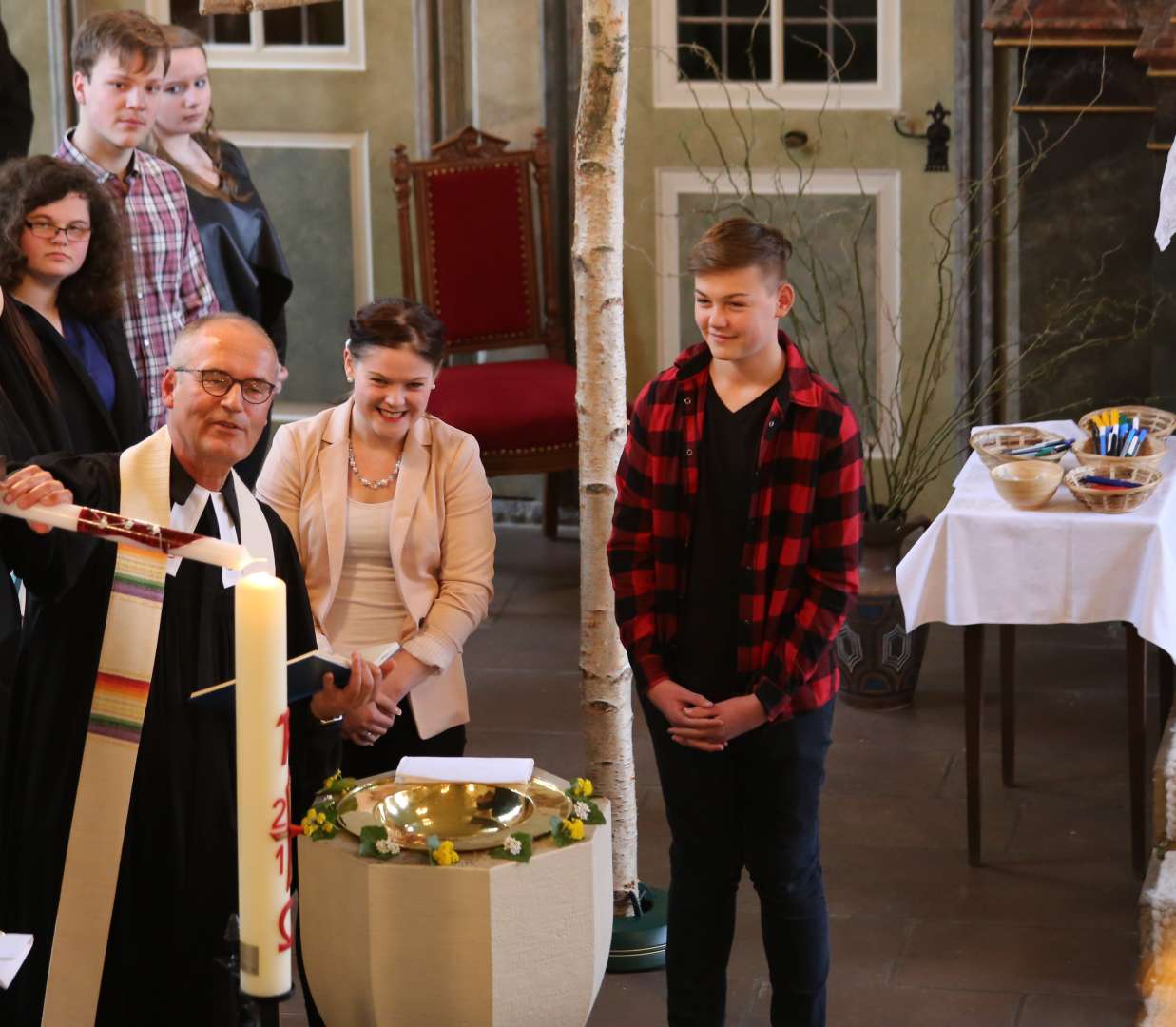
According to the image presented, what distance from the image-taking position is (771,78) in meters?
6.07

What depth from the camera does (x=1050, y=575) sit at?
12.7 ft

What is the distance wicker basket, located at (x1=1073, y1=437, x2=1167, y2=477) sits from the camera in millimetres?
3895

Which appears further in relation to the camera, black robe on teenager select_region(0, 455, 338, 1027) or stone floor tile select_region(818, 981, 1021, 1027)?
stone floor tile select_region(818, 981, 1021, 1027)

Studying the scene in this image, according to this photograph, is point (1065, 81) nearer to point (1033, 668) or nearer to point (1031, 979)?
point (1033, 668)

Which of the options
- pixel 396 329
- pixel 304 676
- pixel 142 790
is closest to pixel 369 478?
pixel 396 329

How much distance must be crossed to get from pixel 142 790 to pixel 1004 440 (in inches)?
94.1

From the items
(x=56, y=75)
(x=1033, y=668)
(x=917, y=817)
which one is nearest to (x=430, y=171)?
(x=56, y=75)

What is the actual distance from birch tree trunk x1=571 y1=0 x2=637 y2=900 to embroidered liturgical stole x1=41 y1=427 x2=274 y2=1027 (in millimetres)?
1133

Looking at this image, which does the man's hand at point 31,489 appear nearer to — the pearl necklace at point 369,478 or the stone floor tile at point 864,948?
the pearl necklace at point 369,478

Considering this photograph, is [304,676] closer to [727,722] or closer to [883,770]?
[727,722]

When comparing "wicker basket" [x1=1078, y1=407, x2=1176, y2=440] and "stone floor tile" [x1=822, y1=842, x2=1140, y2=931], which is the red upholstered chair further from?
"stone floor tile" [x1=822, y1=842, x2=1140, y2=931]

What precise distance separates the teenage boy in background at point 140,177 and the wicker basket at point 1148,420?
1.99 m

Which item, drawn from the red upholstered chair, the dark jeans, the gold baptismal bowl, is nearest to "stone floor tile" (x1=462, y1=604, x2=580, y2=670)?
the red upholstered chair

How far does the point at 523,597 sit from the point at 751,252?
315 centimetres
